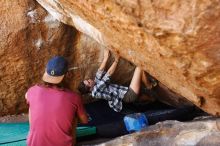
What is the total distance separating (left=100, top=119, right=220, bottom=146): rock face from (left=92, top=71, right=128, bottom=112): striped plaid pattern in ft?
4.82

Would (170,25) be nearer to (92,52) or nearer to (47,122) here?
(47,122)

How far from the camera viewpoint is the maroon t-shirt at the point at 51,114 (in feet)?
12.4

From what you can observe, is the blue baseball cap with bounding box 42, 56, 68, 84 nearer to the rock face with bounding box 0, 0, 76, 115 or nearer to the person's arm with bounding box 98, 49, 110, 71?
the rock face with bounding box 0, 0, 76, 115

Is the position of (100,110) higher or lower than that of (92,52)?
lower

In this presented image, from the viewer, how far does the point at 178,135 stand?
145 inches

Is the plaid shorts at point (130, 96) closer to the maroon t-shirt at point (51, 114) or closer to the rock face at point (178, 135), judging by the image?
the rock face at point (178, 135)

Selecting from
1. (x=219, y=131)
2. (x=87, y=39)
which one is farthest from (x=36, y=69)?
(x=219, y=131)

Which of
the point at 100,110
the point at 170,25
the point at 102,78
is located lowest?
the point at 100,110

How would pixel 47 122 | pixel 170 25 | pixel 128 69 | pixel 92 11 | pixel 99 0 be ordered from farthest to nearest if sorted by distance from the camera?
pixel 128 69, pixel 47 122, pixel 92 11, pixel 99 0, pixel 170 25

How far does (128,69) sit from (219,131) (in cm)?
256

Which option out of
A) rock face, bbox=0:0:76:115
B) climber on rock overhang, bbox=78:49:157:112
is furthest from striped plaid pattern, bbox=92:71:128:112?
rock face, bbox=0:0:76:115

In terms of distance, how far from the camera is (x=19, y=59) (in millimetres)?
5324

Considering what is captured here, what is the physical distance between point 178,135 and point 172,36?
4.10 feet

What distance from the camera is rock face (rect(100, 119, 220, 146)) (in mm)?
3494
